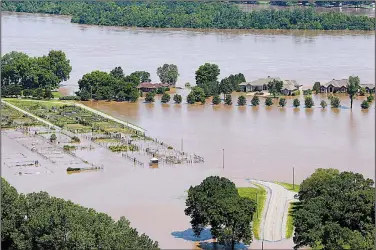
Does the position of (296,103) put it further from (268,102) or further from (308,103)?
(268,102)

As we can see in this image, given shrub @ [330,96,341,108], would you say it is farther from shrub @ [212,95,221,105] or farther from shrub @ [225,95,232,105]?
shrub @ [212,95,221,105]

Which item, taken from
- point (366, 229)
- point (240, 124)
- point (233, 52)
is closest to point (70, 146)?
point (240, 124)

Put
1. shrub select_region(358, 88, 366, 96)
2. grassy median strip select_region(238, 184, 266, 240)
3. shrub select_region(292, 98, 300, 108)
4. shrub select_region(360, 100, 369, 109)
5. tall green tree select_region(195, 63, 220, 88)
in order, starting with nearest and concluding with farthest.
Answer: grassy median strip select_region(238, 184, 266, 240), shrub select_region(360, 100, 369, 109), shrub select_region(292, 98, 300, 108), shrub select_region(358, 88, 366, 96), tall green tree select_region(195, 63, 220, 88)

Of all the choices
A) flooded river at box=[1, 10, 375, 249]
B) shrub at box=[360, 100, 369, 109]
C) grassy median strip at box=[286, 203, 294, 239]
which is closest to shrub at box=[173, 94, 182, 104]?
flooded river at box=[1, 10, 375, 249]

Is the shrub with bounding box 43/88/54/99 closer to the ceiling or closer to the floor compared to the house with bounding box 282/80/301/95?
closer to the floor

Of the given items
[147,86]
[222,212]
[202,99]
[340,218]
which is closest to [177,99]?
[202,99]

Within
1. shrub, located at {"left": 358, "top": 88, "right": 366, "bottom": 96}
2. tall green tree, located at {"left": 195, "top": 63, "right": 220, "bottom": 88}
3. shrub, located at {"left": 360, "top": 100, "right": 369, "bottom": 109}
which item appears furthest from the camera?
tall green tree, located at {"left": 195, "top": 63, "right": 220, "bottom": 88}

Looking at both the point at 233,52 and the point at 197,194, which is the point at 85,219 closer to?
the point at 197,194
